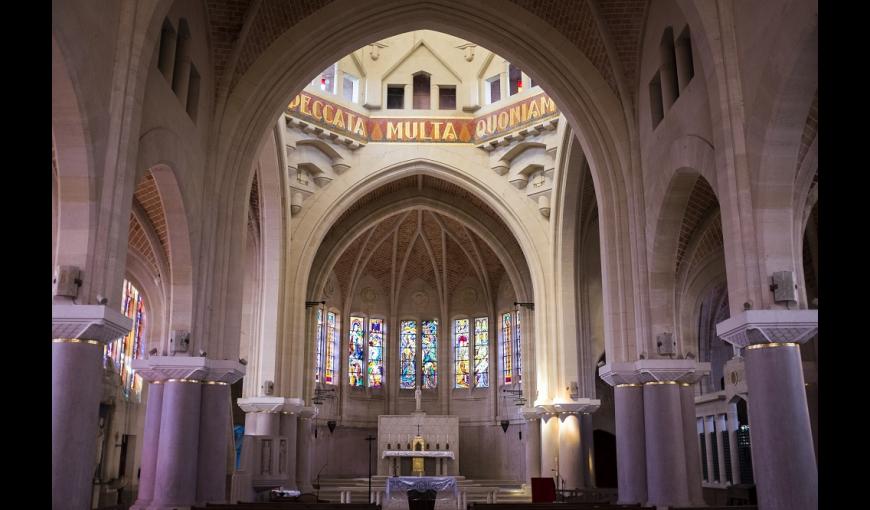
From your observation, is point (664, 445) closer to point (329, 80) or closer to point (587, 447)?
point (587, 447)

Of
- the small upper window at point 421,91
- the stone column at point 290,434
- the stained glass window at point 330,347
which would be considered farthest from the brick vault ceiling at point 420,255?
the stone column at point 290,434

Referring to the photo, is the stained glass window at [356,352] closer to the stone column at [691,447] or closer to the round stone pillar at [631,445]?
the round stone pillar at [631,445]

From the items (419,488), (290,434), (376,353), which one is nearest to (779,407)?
(419,488)

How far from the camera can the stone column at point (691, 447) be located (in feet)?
47.6

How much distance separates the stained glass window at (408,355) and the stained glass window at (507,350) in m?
4.41

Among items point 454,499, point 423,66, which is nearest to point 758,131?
point 454,499

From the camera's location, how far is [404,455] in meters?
31.0

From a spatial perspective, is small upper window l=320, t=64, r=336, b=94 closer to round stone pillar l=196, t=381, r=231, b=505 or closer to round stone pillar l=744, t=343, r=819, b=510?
round stone pillar l=196, t=381, r=231, b=505

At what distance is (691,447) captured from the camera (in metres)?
14.8

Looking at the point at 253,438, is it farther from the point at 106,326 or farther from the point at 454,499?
the point at 106,326

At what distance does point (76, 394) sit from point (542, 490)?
47.8 feet

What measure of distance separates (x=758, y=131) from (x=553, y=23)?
7719 mm

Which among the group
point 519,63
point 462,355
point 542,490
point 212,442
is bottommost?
point 542,490

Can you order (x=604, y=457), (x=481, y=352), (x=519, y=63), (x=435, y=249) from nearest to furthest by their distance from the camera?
1. (x=519, y=63)
2. (x=604, y=457)
3. (x=435, y=249)
4. (x=481, y=352)
